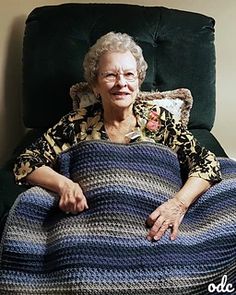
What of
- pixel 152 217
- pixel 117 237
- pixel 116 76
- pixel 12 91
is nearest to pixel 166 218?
pixel 152 217

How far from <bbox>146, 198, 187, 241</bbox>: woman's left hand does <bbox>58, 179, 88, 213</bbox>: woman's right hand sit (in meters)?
0.20

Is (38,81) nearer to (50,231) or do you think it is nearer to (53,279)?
(50,231)

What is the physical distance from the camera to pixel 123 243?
55.9 inches

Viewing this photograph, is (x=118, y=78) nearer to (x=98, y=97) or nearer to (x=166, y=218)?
(x=98, y=97)

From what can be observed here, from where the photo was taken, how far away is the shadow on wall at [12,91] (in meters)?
2.34

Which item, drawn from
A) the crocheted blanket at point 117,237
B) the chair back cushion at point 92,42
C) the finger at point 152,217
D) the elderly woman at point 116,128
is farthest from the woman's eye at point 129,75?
the finger at point 152,217

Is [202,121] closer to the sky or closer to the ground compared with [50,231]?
closer to the sky

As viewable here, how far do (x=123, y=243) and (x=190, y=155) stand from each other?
47 cm

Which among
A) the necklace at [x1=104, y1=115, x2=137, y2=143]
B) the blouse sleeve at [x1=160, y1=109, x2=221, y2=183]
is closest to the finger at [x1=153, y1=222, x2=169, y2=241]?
the blouse sleeve at [x1=160, y1=109, x2=221, y2=183]

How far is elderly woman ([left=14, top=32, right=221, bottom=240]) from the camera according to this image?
1.69 metres

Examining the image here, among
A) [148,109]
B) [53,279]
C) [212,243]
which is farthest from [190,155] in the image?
[53,279]

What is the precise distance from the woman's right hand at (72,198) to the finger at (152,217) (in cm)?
19

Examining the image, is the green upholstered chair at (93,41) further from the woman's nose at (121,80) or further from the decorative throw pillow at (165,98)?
the woman's nose at (121,80)

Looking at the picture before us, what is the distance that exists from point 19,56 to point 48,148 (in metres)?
0.76
